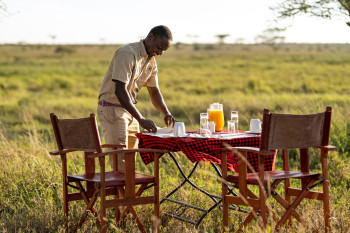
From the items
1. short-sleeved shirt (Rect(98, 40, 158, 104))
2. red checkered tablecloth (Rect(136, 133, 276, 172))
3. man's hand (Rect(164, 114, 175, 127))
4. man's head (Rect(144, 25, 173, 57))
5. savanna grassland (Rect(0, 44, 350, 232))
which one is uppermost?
man's head (Rect(144, 25, 173, 57))

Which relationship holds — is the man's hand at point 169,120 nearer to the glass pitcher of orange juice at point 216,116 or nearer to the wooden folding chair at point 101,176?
the glass pitcher of orange juice at point 216,116

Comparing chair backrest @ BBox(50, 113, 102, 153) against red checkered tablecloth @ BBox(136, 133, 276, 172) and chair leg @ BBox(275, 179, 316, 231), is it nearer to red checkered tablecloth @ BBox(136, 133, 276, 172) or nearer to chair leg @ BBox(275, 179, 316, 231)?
red checkered tablecloth @ BBox(136, 133, 276, 172)

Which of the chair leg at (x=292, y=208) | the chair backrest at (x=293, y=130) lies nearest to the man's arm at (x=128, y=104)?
the chair backrest at (x=293, y=130)

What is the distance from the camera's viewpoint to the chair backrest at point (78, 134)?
411 centimetres

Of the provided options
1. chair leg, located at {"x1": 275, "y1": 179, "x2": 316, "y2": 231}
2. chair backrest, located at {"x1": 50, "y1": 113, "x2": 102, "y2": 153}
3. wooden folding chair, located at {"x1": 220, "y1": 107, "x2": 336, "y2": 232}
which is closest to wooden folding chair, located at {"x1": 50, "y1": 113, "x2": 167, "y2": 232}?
chair backrest, located at {"x1": 50, "y1": 113, "x2": 102, "y2": 153}

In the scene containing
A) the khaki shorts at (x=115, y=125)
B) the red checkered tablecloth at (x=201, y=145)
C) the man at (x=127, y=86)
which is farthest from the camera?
the khaki shorts at (x=115, y=125)

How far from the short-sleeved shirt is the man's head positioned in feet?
0.40

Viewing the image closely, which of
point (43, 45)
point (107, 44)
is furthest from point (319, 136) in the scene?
point (107, 44)

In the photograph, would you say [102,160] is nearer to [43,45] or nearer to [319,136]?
[319,136]

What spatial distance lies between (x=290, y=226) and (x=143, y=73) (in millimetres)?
1894

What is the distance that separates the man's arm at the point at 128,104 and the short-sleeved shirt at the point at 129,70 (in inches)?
2.4

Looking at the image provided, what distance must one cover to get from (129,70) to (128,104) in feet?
1.06

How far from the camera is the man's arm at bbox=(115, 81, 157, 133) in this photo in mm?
4621

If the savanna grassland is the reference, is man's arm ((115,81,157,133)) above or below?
above
